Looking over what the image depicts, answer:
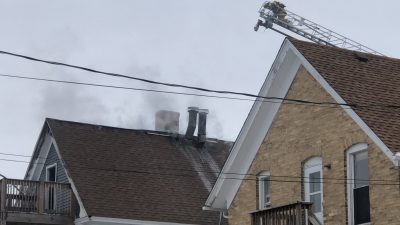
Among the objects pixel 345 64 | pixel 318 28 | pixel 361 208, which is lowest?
pixel 361 208

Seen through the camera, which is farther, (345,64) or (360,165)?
(345,64)

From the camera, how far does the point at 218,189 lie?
24750 millimetres

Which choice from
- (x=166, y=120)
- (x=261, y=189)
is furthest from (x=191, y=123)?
(x=261, y=189)

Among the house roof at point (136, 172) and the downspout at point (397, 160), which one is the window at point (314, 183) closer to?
the downspout at point (397, 160)

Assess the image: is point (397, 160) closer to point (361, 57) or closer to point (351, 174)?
point (351, 174)

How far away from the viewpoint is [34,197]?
30.2m

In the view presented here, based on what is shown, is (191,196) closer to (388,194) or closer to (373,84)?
(373,84)

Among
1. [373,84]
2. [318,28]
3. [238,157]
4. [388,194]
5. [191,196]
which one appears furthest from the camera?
[318,28]

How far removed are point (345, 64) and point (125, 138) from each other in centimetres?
1293

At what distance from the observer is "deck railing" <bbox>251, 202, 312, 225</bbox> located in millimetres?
19859

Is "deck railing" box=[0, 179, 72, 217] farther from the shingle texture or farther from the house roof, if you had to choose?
the shingle texture

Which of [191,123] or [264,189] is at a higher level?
[191,123]

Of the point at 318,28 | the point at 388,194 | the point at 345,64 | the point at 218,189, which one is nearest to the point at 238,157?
the point at 218,189

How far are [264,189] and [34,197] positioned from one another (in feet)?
31.7
